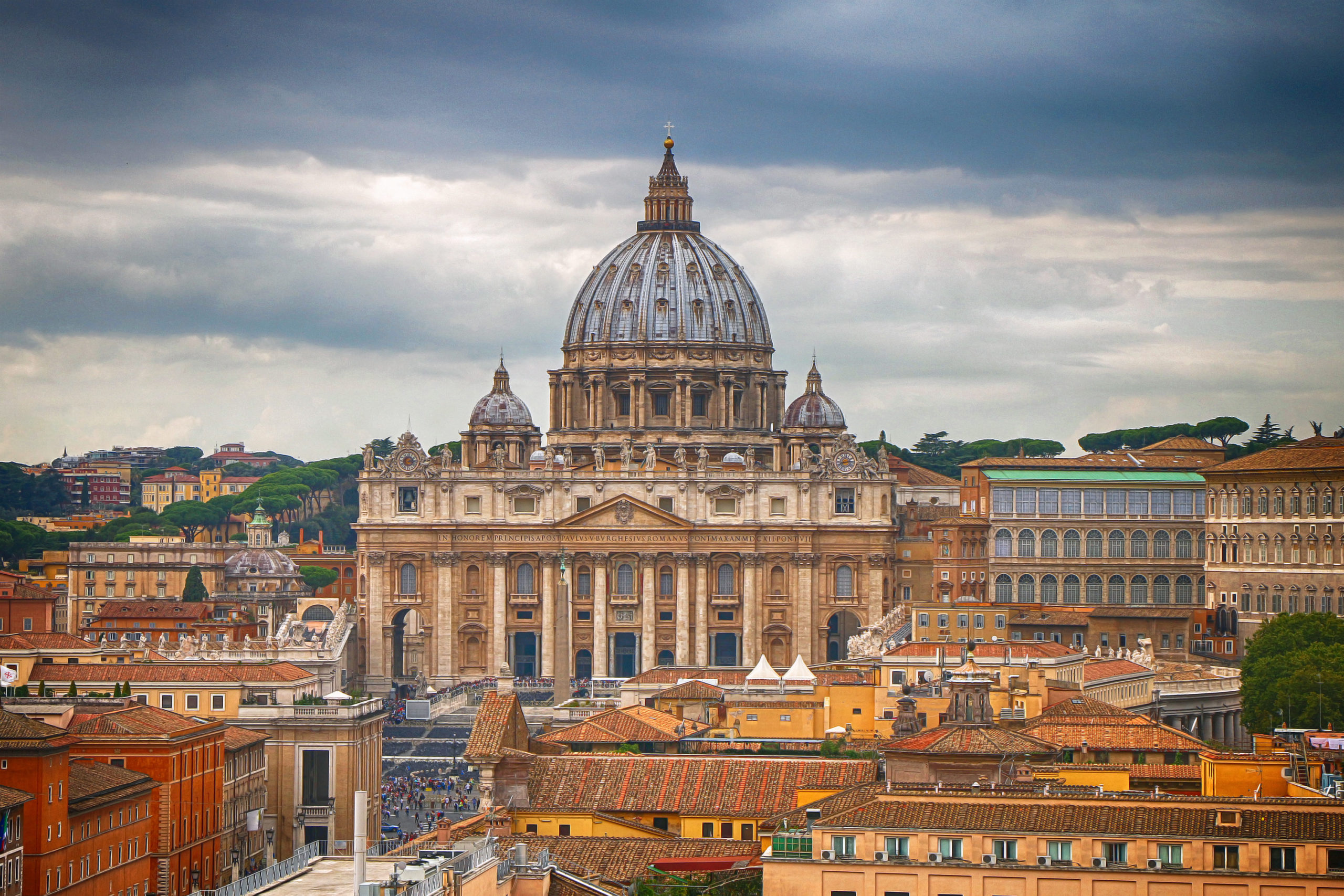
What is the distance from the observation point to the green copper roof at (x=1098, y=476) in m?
133

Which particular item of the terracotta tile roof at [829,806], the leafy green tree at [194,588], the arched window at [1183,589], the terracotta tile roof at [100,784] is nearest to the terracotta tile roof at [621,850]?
the terracotta tile roof at [829,806]

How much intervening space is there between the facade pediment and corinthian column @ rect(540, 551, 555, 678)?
2178 mm

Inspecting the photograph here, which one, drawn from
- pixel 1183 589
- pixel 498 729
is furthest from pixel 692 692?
pixel 1183 589

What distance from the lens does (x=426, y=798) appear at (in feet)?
286

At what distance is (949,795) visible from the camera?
4378cm

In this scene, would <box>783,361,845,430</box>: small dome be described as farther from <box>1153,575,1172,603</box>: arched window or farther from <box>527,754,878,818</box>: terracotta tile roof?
<box>527,754,878,818</box>: terracotta tile roof

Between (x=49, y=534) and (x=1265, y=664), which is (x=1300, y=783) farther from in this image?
(x=49, y=534)

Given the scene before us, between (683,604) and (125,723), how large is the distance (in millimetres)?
73540

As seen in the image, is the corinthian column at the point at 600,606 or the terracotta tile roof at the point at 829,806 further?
the corinthian column at the point at 600,606

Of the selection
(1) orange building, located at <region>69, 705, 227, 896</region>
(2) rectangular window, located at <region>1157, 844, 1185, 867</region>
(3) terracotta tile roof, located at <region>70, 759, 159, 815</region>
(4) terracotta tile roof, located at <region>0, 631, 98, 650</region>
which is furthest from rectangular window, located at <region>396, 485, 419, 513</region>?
(2) rectangular window, located at <region>1157, 844, 1185, 867</region>

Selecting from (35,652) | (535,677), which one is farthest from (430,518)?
(35,652)

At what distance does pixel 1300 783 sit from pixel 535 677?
89.9m

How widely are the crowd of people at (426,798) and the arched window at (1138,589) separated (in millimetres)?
45842

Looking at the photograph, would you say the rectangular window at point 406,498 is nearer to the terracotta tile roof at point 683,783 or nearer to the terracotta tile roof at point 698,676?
the terracotta tile roof at point 698,676
